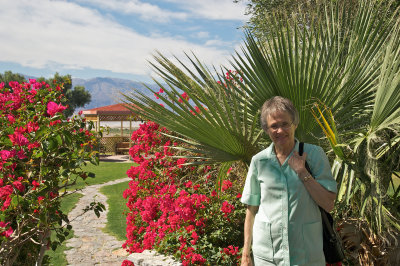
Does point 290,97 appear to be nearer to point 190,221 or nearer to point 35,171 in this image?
point 190,221

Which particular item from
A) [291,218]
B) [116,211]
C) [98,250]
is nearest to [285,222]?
[291,218]

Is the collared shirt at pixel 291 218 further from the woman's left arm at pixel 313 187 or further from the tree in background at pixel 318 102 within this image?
the tree in background at pixel 318 102

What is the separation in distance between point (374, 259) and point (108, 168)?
13.5 meters

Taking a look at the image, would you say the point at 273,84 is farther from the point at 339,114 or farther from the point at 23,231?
the point at 23,231

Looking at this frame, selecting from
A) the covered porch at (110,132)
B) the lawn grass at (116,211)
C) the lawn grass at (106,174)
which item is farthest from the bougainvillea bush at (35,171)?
the covered porch at (110,132)

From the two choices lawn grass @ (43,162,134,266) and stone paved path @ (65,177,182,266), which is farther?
lawn grass @ (43,162,134,266)

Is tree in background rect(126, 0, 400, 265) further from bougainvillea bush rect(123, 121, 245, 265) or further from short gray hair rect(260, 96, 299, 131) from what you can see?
short gray hair rect(260, 96, 299, 131)

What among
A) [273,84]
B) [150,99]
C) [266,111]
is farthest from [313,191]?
[150,99]

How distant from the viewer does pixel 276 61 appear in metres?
2.77

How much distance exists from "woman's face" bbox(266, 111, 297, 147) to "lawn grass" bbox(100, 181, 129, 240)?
3979 mm

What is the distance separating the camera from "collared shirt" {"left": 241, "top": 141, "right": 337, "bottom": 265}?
1.83 m

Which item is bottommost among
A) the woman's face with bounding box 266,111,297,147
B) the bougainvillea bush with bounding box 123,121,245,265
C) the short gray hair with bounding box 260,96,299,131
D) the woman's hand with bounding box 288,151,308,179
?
the bougainvillea bush with bounding box 123,121,245,265

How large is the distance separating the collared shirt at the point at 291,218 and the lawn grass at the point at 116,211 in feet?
12.8

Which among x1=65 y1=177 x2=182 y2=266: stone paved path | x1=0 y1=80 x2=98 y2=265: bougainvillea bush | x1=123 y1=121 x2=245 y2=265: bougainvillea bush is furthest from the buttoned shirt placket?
x1=65 y1=177 x2=182 y2=266: stone paved path
